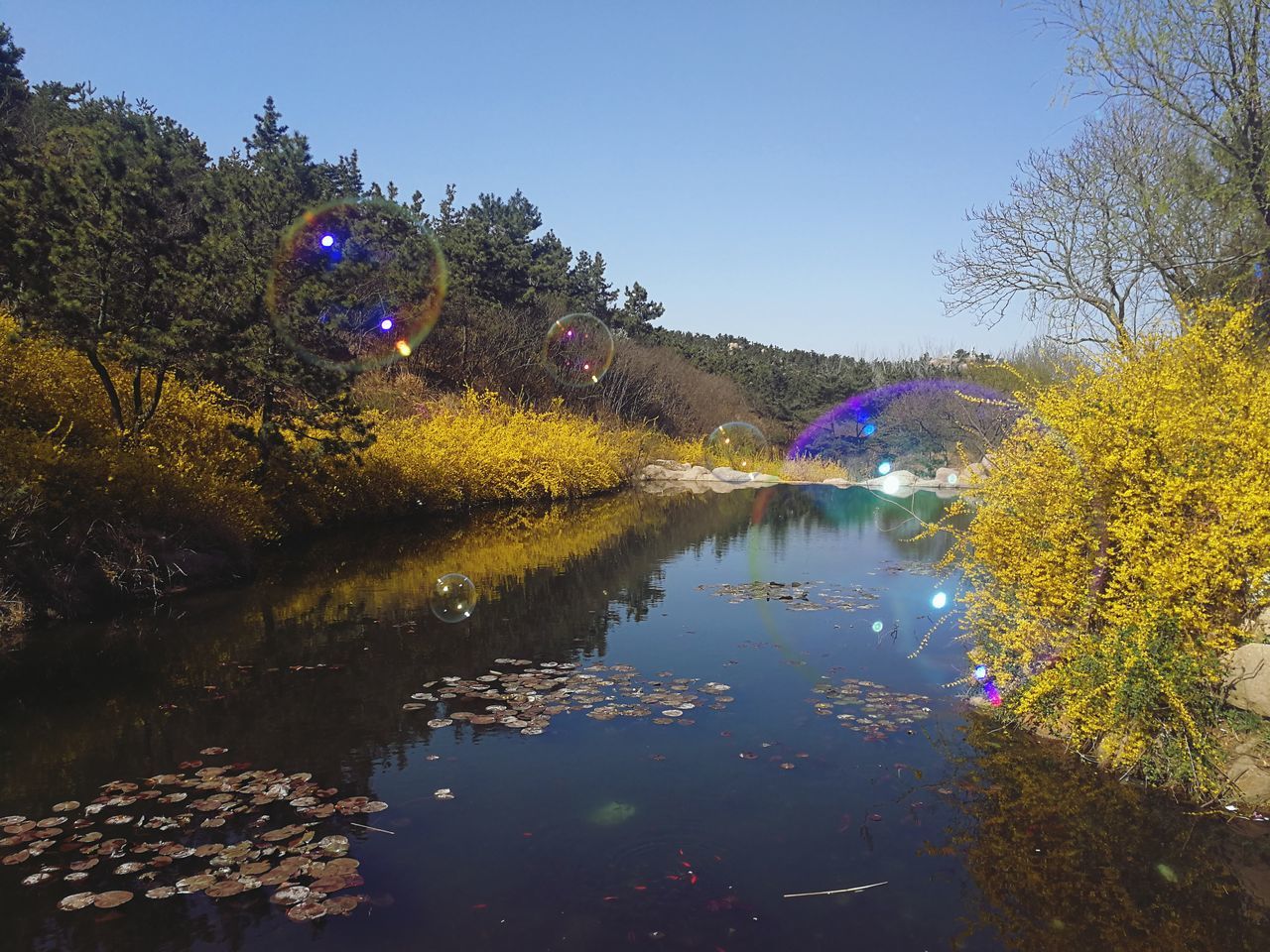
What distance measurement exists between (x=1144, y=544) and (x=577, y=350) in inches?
1634

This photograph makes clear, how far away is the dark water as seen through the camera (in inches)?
196

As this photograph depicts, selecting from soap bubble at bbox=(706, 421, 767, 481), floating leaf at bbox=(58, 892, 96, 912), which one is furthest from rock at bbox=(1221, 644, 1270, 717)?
soap bubble at bbox=(706, 421, 767, 481)

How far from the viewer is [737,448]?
55.3 meters

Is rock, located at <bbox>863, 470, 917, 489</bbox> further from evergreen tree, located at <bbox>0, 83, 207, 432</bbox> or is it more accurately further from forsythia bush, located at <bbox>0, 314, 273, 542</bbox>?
evergreen tree, located at <bbox>0, 83, 207, 432</bbox>

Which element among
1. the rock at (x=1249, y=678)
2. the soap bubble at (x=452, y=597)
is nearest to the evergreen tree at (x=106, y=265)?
the soap bubble at (x=452, y=597)

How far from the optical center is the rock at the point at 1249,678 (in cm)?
648

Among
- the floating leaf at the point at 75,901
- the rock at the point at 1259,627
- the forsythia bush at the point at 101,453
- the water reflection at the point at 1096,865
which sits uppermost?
the forsythia bush at the point at 101,453

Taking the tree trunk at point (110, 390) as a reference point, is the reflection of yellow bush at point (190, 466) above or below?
below

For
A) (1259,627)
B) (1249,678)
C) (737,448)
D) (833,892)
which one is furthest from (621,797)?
(737,448)

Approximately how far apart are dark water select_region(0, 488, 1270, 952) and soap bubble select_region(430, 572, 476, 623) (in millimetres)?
296

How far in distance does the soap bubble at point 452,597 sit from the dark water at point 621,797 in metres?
0.30

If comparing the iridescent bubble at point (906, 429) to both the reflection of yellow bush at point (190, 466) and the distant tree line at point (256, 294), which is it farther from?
the reflection of yellow bush at point (190, 466)

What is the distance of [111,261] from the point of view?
14.3m

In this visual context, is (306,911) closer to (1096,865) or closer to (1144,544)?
(1096,865)
